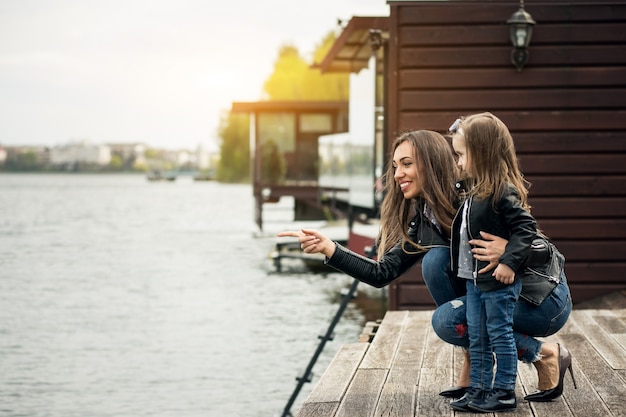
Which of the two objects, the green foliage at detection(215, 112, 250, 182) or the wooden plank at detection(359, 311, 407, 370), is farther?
the green foliage at detection(215, 112, 250, 182)

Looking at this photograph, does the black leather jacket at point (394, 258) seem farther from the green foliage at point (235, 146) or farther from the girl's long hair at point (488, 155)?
the green foliage at point (235, 146)

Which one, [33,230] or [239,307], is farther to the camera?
[33,230]

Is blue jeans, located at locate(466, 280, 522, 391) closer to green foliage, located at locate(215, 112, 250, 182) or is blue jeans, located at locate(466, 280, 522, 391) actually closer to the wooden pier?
the wooden pier

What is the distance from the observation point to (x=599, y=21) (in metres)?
9.22

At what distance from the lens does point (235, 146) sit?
308ft

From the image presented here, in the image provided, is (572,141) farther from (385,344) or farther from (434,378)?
(434,378)

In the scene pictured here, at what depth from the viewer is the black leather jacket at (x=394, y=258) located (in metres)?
4.64

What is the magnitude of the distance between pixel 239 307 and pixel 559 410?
1002 cm

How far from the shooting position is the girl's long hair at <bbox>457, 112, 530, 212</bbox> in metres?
4.31

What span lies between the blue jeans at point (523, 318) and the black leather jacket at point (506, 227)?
23 centimetres

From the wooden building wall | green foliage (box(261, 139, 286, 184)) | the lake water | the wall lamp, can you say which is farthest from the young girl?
green foliage (box(261, 139, 286, 184))

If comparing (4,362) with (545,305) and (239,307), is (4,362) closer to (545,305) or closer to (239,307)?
(239,307)

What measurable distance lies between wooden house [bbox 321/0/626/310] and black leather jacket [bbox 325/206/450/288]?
14.9 feet

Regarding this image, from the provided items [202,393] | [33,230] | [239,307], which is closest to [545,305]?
[202,393]
